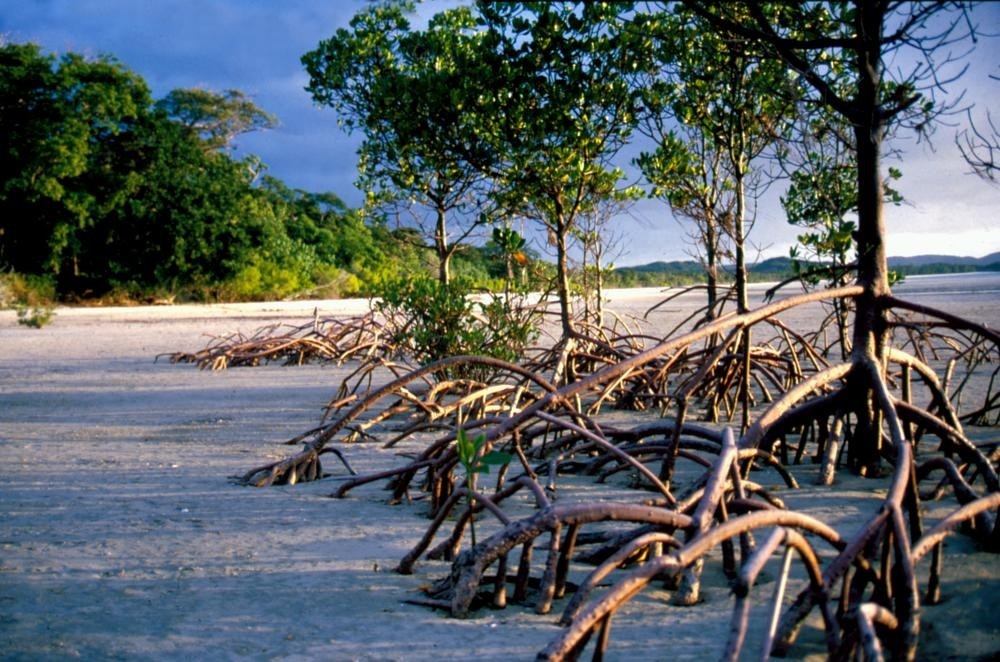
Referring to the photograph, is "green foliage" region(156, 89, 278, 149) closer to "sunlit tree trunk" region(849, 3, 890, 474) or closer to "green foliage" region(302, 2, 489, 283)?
"green foliage" region(302, 2, 489, 283)

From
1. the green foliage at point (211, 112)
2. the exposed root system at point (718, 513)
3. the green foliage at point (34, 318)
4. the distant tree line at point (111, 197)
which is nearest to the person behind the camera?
the exposed root system at point (718, 513)

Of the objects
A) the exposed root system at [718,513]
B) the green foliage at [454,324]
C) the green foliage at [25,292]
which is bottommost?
the exposed root system at [718,513]

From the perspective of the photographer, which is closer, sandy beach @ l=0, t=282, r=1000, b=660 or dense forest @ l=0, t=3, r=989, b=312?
sandy beach @ l=0, t=282, r=1000, b=660

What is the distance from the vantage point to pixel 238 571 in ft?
8.68

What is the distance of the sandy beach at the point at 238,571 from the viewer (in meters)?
2.04

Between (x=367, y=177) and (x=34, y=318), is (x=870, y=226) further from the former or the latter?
(x=34, y=318)

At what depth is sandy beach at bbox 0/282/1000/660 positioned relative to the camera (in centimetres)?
204

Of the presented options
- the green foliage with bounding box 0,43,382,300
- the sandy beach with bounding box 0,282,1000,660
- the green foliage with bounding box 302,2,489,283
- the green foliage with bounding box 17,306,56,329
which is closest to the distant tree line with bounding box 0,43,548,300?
the green foliage with bounding box 0,43,382,300

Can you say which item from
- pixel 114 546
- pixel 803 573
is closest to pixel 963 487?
pixel 803 573

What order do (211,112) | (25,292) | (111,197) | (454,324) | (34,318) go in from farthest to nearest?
(211,112) → (111,197) → (25,292) → (34,318) → (454,324)

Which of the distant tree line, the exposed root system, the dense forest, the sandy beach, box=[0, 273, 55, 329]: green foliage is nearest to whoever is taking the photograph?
the exposed root system

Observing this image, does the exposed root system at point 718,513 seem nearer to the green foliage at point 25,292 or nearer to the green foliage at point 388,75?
the green foliage at point 388,75

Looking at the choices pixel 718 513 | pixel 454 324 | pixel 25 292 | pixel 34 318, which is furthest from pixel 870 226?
pixel 25 292

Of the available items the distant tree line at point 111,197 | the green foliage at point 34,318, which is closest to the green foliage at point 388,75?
the green foliage at point 34,318
